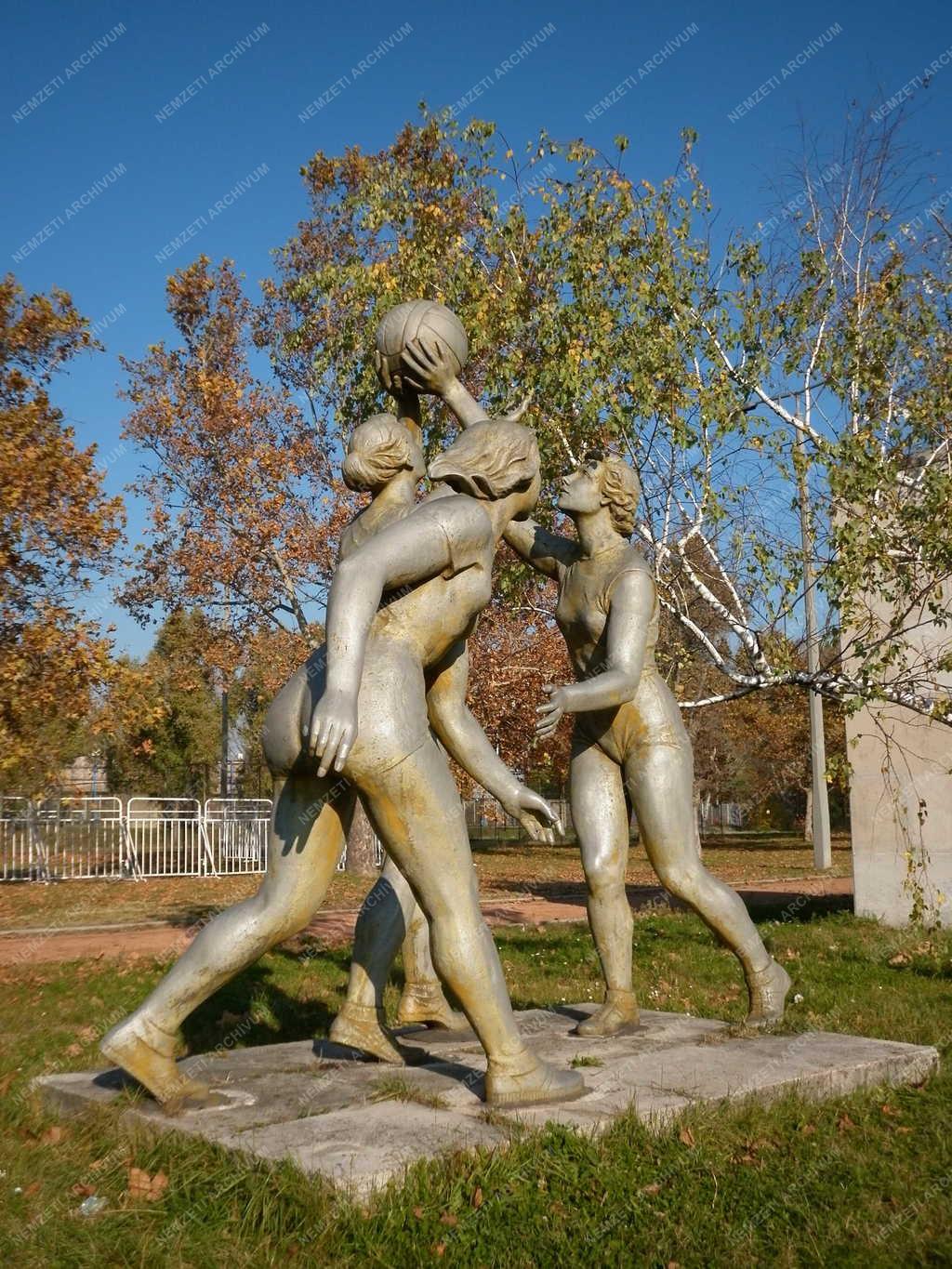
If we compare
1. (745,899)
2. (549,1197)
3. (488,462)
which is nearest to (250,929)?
(549,1197)

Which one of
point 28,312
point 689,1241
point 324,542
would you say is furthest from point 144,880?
point 689,1241

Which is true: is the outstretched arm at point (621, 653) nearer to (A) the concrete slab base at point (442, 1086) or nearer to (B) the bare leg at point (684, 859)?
(B) the bare leg at point (684, 859)

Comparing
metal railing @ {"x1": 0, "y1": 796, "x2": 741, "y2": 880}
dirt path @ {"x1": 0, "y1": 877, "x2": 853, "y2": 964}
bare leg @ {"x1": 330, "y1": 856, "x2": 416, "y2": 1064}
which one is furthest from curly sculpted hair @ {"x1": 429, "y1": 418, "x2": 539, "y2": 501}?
metal railing @ {"x1": 0, "y1": 796, "x2": 741, "y2": 880}

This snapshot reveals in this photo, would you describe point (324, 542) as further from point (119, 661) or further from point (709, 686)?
point (709, 686)

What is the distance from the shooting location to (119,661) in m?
14.4

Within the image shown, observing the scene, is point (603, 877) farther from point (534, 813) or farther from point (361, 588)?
point (361, 588)

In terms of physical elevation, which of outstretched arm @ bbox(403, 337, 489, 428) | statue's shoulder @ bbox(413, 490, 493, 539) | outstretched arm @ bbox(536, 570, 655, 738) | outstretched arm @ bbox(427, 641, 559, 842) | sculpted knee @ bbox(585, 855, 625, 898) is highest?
outstretched arm @ bbox(403, 337, 489, 428)

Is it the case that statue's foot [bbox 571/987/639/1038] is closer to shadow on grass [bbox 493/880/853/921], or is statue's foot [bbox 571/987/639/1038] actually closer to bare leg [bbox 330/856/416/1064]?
bare leg [bbox 330/856/416/1064]

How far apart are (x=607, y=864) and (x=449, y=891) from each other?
1.66 meters

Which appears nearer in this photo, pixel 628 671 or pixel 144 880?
pixel 628 671

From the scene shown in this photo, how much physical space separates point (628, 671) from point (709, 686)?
75.0 ft

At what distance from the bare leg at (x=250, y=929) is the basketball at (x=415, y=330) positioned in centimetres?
190

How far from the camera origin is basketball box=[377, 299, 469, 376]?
4.78 meters

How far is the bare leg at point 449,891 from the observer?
12.1 ft
